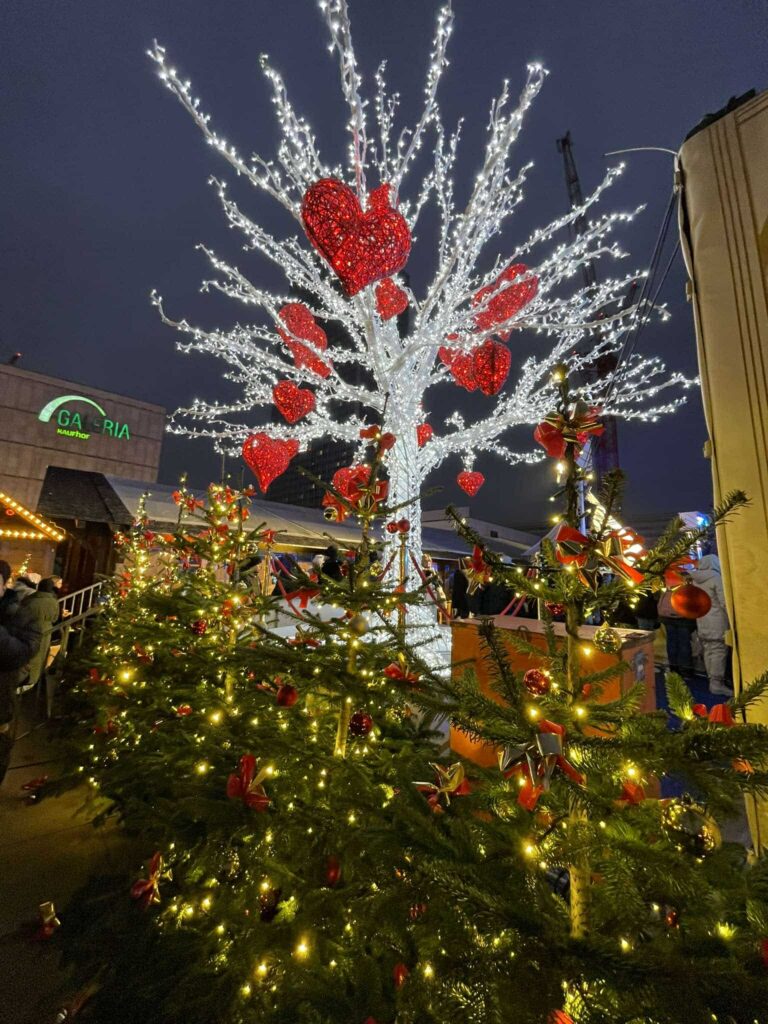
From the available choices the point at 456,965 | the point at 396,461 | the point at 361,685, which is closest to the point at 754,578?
the point at 361,685

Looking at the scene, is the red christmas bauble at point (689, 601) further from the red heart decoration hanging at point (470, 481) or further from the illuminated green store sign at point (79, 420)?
the illuminated green store sign at point (79, 420)

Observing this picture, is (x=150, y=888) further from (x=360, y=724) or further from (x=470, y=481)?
(x=470, y=481)

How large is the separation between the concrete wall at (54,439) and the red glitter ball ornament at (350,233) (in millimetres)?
16148

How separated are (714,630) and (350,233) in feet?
23.4

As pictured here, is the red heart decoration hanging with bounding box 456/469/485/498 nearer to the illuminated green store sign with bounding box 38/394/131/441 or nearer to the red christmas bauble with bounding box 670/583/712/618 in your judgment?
the red christmas bauble with bounding box 670/583/712/618

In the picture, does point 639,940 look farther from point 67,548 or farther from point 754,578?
point 67,548

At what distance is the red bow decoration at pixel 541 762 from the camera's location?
1.09 m

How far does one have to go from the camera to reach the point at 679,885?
977 millimetres

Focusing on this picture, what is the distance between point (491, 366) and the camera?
5.68 meters

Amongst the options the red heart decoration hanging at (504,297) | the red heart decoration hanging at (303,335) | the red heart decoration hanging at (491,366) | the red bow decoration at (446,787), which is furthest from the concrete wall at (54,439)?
the red bow decoration at (446,787)

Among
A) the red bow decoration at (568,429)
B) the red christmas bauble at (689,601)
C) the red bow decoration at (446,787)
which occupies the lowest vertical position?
the red bow decoration at (446,787)

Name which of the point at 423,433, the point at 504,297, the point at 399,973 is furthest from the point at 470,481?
the point at 399,973

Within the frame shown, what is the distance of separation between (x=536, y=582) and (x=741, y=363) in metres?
1.82

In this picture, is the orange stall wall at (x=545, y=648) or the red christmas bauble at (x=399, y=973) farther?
the orange stall wall at (x=545, y=648)
